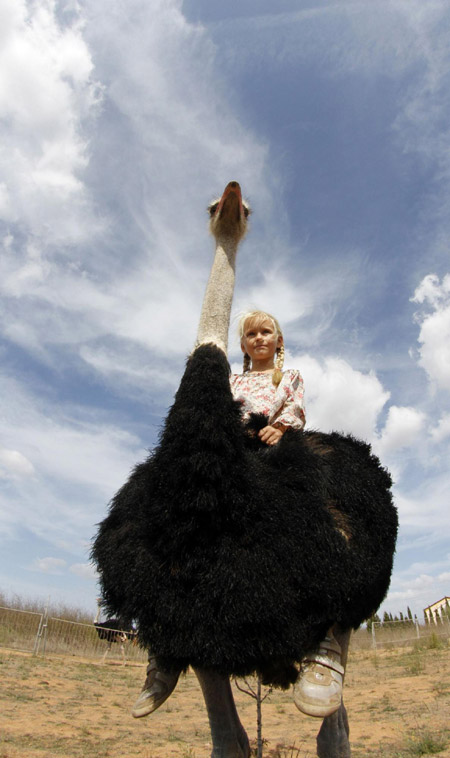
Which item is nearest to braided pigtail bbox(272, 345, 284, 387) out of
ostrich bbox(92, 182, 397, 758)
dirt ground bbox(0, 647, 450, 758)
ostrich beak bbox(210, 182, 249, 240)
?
ostrich bbox(92, 182, 397, 758)

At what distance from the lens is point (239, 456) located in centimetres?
224

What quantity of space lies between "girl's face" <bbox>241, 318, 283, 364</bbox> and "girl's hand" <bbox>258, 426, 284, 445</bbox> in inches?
35.2

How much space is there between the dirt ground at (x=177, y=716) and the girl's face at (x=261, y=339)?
10.3ft

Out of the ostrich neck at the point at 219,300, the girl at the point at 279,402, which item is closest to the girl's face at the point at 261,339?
the girl at the point at 279,402

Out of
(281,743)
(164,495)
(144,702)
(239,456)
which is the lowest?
(281,743)

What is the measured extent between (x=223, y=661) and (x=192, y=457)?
78cm

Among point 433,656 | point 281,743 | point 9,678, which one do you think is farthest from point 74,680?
point 433,656

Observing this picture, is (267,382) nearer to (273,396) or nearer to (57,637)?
(273,396)

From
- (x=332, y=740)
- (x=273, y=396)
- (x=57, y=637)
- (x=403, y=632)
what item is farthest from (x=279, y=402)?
(x=403, y=632)

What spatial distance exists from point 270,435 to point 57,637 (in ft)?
55.0

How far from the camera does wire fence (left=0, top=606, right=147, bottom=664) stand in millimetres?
15578

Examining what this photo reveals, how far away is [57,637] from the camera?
1648cm

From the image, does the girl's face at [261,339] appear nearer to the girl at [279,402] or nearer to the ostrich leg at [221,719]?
the girl at [279,402]

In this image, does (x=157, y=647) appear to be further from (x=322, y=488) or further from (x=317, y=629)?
(x=322, y=488)
